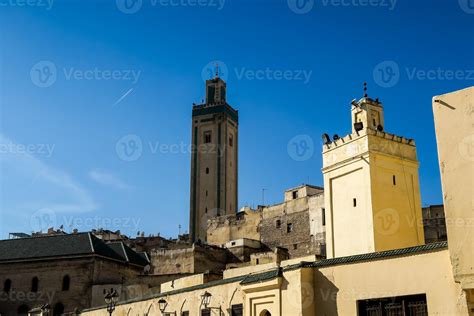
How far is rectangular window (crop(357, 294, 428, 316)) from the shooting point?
10930 millimetres

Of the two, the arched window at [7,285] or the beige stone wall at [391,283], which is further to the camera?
the arched window at [7,285]

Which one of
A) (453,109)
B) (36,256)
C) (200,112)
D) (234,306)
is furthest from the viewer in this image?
(200,112)

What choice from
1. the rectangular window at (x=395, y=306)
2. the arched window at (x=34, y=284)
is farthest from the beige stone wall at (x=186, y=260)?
the rectangular window at (x=395, y=306)

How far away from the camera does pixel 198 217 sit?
57.5 metres

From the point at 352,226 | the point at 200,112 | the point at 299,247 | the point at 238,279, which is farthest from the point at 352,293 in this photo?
the point at 200,112

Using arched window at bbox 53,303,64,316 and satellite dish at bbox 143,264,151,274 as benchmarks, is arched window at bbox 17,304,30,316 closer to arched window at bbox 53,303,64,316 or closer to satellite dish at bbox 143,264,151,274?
arched window at bbox 53,303,64,316

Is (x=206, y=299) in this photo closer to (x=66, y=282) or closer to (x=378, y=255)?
(x=378, y=255)

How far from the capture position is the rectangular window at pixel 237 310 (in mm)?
14863

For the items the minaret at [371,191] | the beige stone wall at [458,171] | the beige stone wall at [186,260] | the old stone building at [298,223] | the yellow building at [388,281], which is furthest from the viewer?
the old stone building at [298,223]

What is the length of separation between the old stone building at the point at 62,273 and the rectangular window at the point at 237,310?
2312 centimetres

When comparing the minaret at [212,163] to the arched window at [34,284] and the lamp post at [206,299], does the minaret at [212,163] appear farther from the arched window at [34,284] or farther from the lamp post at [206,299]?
the lamp post at [206,299]

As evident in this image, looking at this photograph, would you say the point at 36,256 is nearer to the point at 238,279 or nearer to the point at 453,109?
the point at 238,279

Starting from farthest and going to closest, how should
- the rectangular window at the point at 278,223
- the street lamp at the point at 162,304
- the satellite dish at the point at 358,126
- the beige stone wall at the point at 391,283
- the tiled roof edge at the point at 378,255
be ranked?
the rectangular window at the point at 278,223, the satellite dish at the point at 358,126, the street lamp at the point at 162,304, the tiled roof edge at the point at 378,255, the beige stone wall at the point at 391,283

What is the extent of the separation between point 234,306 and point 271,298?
1946 mm
